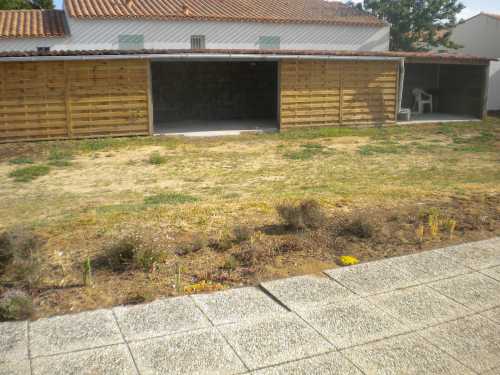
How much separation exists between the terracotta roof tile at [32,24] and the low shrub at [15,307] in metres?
19.2

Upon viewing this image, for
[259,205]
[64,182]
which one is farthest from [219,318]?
[64,182]

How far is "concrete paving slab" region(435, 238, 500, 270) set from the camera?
531 centimetres

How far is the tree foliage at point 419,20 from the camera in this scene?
34.2 metres

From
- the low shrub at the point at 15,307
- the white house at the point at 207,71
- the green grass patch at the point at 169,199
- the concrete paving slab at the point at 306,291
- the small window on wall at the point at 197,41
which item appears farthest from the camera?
the small window on wall at the point at 197,41

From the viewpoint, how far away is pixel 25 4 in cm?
2988

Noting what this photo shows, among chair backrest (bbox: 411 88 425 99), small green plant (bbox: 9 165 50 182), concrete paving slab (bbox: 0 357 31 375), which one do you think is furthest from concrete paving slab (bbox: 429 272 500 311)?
chair backrest (bbox: 411 88 425 99)

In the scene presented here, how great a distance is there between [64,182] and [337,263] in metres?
6.93

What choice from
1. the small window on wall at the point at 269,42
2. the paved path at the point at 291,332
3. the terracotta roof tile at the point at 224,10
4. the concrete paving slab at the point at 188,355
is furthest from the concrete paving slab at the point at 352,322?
the small window on wall at the point at 269,42

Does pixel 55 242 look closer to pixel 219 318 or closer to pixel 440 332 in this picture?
pixel 219 318

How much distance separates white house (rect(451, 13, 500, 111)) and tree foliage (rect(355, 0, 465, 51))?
299cm

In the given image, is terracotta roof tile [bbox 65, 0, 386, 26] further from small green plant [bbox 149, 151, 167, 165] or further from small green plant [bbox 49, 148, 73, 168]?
small green plant [bbox 149, 151, 167, 165]

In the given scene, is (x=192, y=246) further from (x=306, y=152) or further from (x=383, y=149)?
(x=383, y=149)

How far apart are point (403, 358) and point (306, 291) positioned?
119 centimetres

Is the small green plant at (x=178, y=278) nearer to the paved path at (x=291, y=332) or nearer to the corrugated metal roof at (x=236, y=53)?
the paved path at (x=291, y=332)
